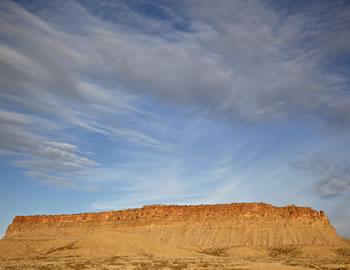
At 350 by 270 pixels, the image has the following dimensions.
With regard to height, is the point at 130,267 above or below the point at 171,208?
below

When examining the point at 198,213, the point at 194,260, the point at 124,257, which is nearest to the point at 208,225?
the point at 198,213

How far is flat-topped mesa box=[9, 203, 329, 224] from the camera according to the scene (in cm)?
9400

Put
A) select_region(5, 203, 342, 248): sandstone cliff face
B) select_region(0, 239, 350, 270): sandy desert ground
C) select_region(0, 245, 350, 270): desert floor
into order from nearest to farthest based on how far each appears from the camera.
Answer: select_region(0, 245, 350, 270): desert floor < select_region(0, 239, 350, 270): sandy desert ground < select_region(5, 203, 342, 248): sandstone cliff face

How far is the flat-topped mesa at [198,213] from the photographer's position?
94.0 meters

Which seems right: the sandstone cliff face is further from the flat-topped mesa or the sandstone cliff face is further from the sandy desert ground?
the sandy desert ground

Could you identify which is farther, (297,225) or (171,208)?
(171,208)

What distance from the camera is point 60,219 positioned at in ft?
386

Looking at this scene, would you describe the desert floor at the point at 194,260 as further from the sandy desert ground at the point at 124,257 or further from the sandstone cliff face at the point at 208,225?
the sandstone cliff face at the point at 208,225

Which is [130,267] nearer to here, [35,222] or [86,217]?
[86,217]

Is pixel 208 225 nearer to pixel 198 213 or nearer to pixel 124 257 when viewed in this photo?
pixel 198 213

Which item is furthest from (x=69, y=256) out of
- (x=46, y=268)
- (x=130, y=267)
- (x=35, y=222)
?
(x=35, y=222)

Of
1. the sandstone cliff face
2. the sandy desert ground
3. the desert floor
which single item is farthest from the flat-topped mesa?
the sandy desert ground

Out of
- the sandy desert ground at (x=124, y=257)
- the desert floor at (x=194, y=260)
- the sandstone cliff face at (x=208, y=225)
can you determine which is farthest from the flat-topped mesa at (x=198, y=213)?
the sandy desert ground at (x=124, y=257)

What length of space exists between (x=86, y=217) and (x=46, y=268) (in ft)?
279
